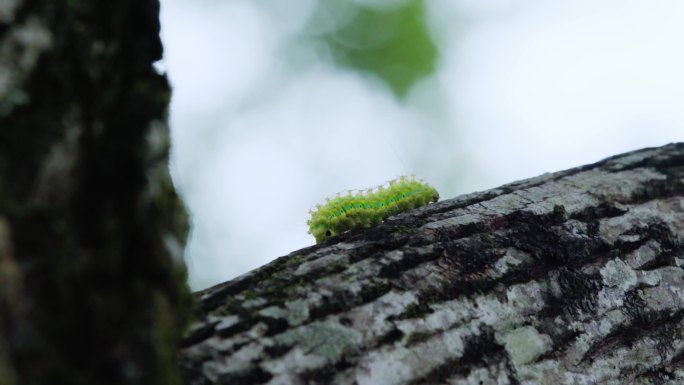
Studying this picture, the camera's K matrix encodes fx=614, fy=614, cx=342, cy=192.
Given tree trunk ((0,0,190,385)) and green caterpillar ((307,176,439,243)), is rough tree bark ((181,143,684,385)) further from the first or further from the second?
green caterpillar ((307,176,439,243))

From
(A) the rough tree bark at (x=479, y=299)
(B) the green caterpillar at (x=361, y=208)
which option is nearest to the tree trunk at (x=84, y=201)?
(A) the rough tree bark at (x=479, y=299)

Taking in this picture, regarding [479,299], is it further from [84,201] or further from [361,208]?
[361,208]

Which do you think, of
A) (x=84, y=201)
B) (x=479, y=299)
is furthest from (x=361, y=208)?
(x=84, y=201)

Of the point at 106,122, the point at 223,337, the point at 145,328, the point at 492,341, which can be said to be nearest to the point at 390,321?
the point at 492,341

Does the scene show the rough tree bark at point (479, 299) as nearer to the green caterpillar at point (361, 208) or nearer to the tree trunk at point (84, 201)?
the tree trunk at point (84, 201)

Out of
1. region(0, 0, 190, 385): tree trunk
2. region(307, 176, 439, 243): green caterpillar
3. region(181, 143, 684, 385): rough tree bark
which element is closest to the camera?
region(0, 0, 190, 385): tree trunk

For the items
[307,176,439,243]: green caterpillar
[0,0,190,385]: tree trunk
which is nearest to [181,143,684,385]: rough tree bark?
[0,0,190,385]: tree trunk
